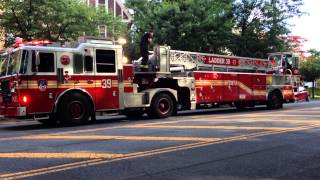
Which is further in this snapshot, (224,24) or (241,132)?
(224,24)

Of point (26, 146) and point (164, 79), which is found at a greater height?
point (164, 79)

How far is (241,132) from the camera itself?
494 inches

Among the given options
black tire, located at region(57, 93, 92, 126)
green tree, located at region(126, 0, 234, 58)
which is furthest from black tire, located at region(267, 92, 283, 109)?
black tire, located at region(57, 93, 92, 126)

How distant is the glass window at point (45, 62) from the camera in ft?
49.0

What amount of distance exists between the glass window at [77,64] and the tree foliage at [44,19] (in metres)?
11.8

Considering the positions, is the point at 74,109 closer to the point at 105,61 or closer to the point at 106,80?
the point at 106,80

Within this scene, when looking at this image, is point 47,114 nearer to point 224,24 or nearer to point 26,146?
point 26,146

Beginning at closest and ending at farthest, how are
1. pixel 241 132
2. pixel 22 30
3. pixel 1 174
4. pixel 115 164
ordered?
pixel 1 174
pixel 115 164
pixel 241 132
pixel 22 30

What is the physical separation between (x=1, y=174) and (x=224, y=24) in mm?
27049

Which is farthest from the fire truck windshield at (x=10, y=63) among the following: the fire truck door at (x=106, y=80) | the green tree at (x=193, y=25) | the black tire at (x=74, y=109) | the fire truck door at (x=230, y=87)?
the green tree at (x=193, y=25)

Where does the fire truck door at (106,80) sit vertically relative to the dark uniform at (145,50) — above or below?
below

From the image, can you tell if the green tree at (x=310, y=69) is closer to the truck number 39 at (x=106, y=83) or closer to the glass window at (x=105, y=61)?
the glass window at (x=105, y=61)

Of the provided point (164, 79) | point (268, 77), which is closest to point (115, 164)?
point (164, 79)

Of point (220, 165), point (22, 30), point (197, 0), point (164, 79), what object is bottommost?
point (220, 165)
